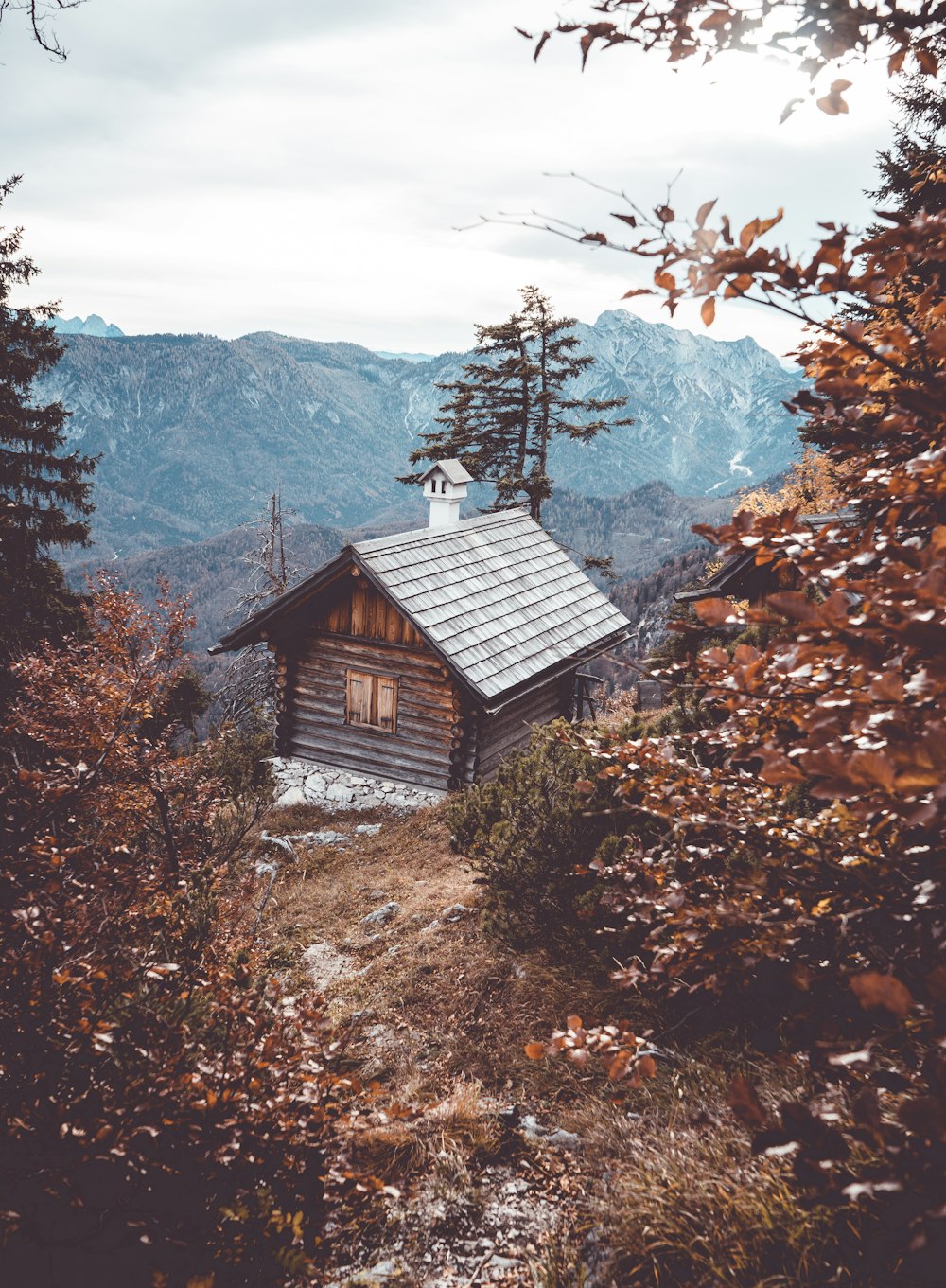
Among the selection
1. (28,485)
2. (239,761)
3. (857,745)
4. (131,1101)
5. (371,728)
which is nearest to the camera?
(857,745)

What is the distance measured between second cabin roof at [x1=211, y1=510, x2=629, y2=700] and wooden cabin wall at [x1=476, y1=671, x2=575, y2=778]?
883mm

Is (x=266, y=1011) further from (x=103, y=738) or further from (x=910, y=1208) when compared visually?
(x=103, y=738)

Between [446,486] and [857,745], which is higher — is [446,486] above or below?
above

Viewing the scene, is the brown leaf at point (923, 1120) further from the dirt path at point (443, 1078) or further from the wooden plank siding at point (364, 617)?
the wooden plank siding at point (364, 617)

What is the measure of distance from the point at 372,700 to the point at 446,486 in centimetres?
571

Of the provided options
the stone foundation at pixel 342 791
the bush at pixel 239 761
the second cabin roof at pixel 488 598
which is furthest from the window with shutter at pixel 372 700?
the bush at pixel 239 761

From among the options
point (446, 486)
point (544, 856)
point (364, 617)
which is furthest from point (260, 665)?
point (544, 856)

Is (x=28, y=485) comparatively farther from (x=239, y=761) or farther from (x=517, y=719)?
(x=517, y=719)

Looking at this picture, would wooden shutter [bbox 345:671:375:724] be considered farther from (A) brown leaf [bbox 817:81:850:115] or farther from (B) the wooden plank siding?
(A) brown leaf [bbox 817:81:850:115]

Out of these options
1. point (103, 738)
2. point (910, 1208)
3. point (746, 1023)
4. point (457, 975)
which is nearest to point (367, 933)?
point (457, 975)

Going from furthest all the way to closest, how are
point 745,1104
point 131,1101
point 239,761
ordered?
point 239,761 < point 131,1101 < point 745,1104

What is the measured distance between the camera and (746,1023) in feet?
15.5

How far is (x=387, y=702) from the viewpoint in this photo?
14.8 metres

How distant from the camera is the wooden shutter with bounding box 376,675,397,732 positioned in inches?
579
